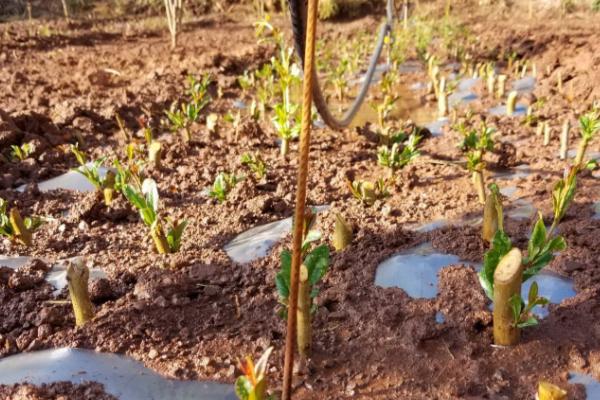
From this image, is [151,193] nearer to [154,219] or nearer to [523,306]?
[154,219]

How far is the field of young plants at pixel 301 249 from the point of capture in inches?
62.2

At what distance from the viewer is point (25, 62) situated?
6422 mm

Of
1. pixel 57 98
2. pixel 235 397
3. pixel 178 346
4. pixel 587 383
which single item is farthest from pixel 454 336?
pixel 57 98

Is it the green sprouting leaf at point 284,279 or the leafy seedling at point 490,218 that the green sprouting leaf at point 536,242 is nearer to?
the leafy seedling at point 490,218

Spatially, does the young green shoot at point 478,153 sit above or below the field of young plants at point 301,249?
above

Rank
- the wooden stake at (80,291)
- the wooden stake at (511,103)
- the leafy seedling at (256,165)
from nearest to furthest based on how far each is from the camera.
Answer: the wooden stake at (80,291) → the leafy seedling at (256,165) → the wooden stake at (511,103)

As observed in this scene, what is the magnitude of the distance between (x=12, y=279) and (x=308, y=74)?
5.40ft

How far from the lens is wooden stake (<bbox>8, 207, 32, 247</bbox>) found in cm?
241

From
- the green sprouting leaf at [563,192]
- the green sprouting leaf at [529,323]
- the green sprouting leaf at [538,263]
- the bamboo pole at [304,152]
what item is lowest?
the green sprouting leaf at [529,323]

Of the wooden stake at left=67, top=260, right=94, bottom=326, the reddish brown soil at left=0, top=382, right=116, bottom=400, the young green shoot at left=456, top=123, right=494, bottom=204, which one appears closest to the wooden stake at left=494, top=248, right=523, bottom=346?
the young green shoot at left=456, top=123, right=494, bottom=204

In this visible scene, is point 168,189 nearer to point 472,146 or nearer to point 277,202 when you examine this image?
point 277,202

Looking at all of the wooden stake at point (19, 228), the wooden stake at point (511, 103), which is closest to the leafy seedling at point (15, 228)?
the wooden stake at point (19, 228)

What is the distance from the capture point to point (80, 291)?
70.7 inches

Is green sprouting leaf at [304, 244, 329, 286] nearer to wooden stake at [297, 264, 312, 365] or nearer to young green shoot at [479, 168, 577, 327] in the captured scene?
wooden stake at [297, 264, 312, 365]
